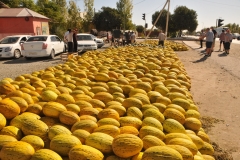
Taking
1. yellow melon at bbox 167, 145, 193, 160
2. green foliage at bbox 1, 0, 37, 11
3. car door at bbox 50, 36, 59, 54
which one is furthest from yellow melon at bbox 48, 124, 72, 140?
green foliage at bbox 1, 0, 37, 11

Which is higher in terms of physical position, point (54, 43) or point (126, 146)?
point (54, 43)

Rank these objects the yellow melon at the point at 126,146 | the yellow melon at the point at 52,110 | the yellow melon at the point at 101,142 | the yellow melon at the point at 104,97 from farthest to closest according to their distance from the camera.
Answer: the yellow melon at the point at 104,97 < the yellow melon at the point at 52,110 < the yellow melon at the point at 101,142 < the yellow melon at the point at 126,146

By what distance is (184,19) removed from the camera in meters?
62.2

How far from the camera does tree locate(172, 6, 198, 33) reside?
2448 inches

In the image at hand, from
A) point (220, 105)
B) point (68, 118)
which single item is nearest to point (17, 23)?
point (220, 105)

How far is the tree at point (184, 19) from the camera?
6219 cm

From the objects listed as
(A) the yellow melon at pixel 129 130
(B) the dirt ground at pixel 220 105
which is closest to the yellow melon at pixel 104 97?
(A) the yellow melon at pixel 129 130

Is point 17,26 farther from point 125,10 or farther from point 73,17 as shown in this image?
point 125,10

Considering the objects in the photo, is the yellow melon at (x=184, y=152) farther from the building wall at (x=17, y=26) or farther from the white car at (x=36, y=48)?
the building wall at (x=17, y=26)

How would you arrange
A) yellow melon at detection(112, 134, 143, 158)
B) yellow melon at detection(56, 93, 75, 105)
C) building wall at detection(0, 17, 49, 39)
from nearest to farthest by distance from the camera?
yellow melon at detection(112, 134, 143, 158) → yellow melon at detection(56, 93, 75, 105) → building wall at detection(0, 17, 49, 39)

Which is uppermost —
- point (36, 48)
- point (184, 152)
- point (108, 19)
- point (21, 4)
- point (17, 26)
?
point (21, 4)

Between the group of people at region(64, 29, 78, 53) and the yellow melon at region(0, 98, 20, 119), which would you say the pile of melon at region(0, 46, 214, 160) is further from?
the group of people at region(64, 29, 78, 53)

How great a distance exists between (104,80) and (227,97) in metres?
4.32

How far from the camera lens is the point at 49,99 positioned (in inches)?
123
